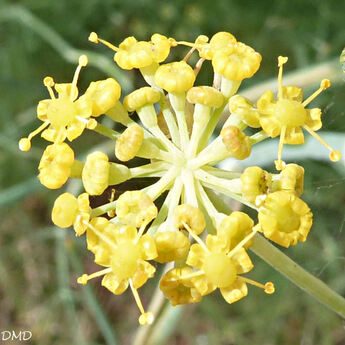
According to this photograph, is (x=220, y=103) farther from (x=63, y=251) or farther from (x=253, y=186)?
(x=63, y=251)

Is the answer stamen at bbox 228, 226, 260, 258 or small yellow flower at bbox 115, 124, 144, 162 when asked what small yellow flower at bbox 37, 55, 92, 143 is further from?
stamen at bbox 228, 226, 260, 258

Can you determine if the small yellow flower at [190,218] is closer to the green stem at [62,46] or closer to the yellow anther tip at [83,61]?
the yellow anther tip at [83,61]

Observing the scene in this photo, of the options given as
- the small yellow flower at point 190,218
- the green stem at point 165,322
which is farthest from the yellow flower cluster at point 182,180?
the green stem at point 165,322

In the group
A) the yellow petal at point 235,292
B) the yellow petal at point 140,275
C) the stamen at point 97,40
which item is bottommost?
the yellow petal at point 235,292

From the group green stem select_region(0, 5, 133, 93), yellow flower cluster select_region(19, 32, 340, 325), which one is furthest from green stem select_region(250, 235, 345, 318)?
green stem select_region(0, 5, 133, 93)

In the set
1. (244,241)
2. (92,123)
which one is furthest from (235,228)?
(92,123)

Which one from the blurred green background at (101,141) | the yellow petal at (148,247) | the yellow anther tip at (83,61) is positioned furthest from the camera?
the blurred green background at (101,141)

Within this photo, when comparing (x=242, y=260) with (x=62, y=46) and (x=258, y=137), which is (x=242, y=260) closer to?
(x=258, y=137)
